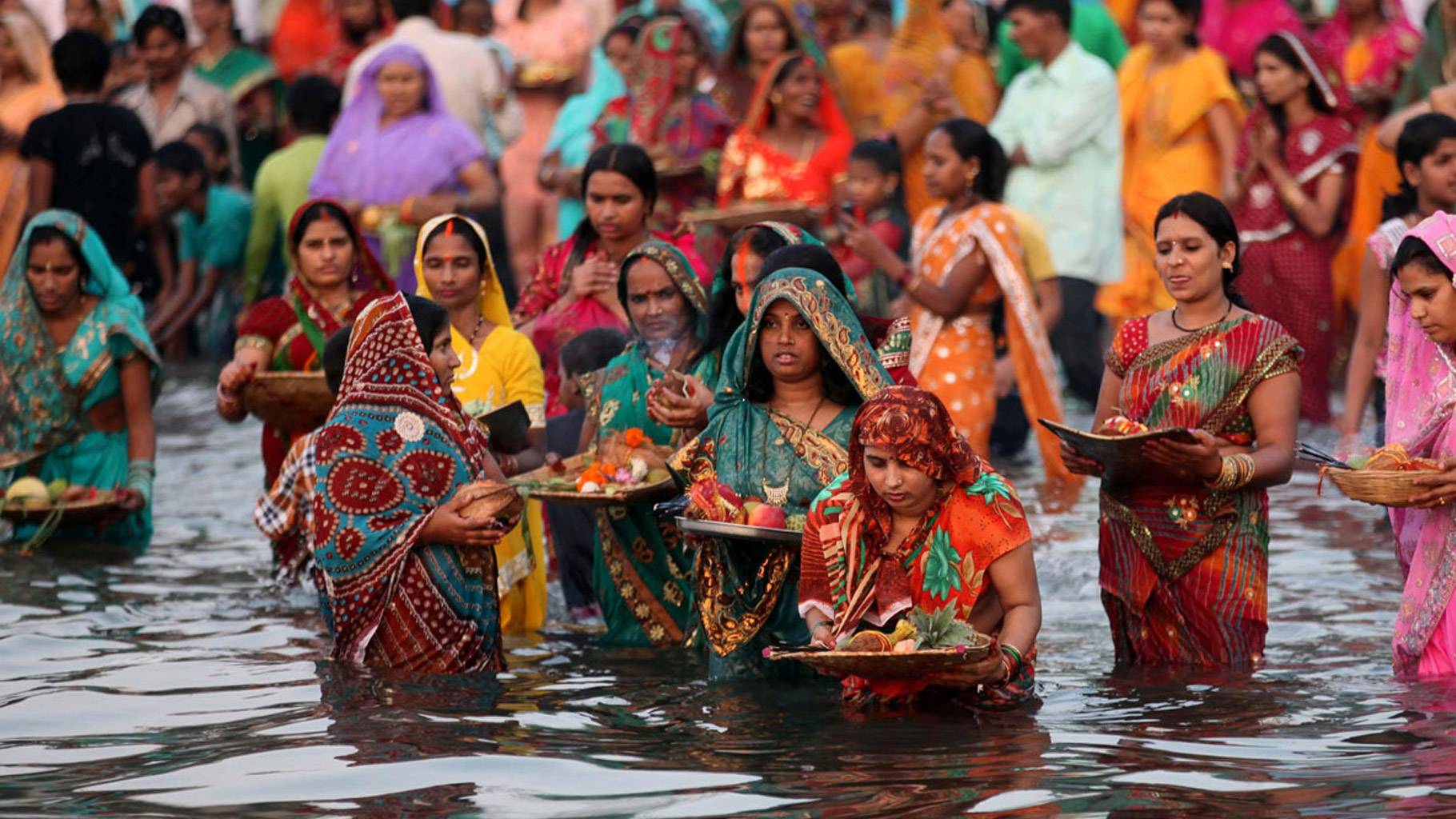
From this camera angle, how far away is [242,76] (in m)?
18.3

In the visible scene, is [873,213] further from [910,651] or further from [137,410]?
[910,651]

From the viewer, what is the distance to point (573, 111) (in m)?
15.2

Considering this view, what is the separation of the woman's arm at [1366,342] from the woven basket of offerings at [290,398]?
434 cm

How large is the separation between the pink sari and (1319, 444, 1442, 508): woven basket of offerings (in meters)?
0.11

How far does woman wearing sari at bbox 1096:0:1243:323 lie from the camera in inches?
545

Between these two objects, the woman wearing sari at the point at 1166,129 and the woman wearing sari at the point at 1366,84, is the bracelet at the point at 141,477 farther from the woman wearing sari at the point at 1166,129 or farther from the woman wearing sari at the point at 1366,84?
the woman wearing sari at the point at 1366,84

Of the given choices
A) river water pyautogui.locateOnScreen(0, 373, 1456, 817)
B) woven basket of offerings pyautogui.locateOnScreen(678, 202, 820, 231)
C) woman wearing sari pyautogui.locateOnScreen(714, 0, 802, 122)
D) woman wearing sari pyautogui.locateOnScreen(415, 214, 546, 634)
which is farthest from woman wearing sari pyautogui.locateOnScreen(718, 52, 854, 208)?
river water pyautogui.locateOnScreen(0, 373, 1456, 817)

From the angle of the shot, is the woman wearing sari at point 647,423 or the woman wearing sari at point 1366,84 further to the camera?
the woman wearing sari at point 1366,84

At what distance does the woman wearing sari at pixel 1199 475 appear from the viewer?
749cm

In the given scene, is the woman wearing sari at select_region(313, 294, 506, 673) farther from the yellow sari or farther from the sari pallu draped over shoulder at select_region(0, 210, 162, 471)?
the yellow sari

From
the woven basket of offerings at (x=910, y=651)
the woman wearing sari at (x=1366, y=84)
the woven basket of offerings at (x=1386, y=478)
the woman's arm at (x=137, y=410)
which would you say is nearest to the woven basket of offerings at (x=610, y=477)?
the woven basket of offerings at (x=910, y=651)

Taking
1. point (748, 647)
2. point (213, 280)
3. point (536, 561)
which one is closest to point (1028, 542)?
point (748, 647)

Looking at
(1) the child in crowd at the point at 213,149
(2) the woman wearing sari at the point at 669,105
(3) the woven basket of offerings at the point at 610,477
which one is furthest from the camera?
(1) the child in crowd at the point at 213,149

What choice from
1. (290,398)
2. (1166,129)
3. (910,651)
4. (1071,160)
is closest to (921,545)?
(910,651)
